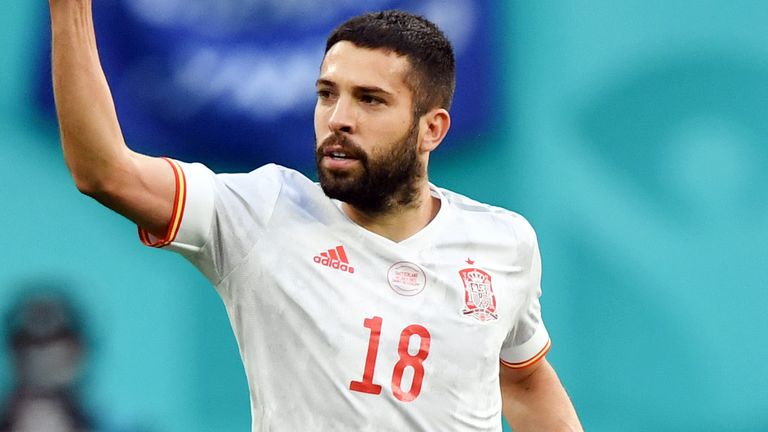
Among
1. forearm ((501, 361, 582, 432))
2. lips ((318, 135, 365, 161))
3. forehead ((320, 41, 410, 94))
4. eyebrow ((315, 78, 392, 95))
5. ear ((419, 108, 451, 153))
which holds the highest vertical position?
forehead ((320, 41, 410, 94))

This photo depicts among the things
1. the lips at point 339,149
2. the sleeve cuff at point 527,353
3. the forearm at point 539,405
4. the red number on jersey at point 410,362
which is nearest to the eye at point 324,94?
the lips at point 339,149

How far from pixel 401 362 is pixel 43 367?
2.14 metres

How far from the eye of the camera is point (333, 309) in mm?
2801

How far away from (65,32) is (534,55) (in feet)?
9.72

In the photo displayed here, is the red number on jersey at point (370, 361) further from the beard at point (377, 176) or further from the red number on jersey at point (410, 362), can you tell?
the beard at point (377, 176)

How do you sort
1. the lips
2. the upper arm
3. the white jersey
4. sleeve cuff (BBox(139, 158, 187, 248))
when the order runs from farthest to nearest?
the lips
the white jersey
sleeve cuff (BBox(139, 158, 187, 248))
the upper arm

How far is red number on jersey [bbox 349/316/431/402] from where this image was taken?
2768mm

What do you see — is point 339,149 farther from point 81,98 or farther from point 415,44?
point 81,98

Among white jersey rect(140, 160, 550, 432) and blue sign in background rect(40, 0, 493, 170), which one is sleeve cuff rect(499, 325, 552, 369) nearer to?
white jersey rect(140, 160, 550, 432)

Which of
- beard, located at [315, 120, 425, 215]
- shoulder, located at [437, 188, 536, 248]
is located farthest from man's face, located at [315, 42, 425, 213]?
shoulder, located at [437, 188, 536, 248]

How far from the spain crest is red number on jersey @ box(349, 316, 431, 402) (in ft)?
0.53

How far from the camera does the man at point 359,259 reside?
2.74 metres

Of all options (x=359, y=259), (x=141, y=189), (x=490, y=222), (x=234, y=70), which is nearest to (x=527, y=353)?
(x=490, y=222)

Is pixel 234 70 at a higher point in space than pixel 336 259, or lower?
higher
